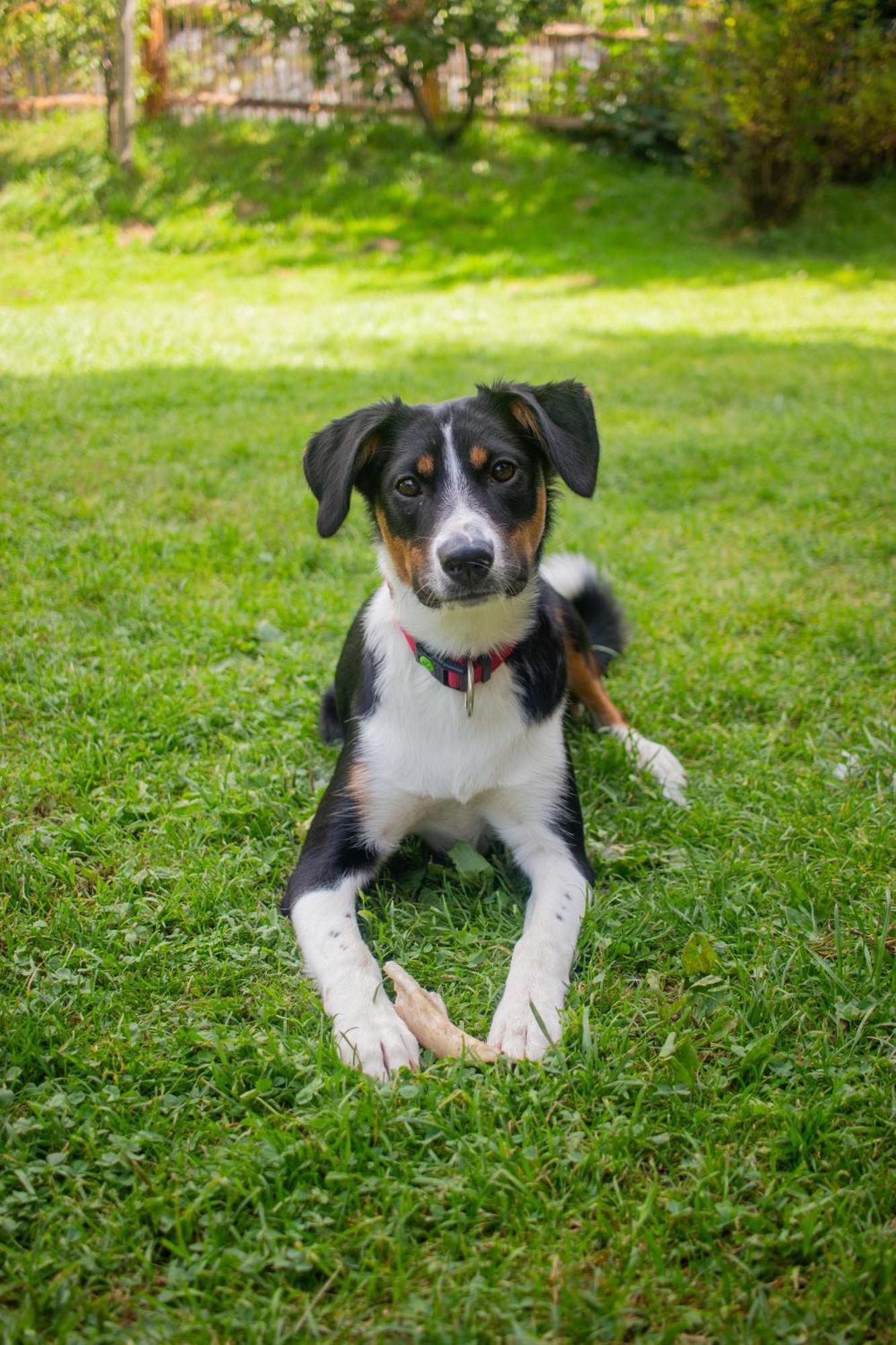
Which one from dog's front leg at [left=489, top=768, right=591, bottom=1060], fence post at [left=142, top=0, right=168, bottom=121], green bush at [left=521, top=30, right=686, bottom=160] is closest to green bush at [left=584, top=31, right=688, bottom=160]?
green bush at [left=521, top=30, right=686, bottom=160]

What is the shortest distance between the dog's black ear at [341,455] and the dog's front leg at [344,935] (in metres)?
0.70

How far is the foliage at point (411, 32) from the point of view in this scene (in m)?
12.0

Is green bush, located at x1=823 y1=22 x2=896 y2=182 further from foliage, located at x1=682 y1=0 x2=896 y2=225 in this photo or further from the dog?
the dog

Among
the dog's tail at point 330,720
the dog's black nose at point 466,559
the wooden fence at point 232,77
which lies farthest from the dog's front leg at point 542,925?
the wooden fence at point 232,77

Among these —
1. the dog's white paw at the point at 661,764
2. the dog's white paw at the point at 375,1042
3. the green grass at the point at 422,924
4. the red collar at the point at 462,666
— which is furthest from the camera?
the dog's white paw at the point at 661,764

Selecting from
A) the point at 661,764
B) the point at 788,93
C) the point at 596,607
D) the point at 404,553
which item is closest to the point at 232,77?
the point at 788,93

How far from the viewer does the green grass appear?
1649 mm

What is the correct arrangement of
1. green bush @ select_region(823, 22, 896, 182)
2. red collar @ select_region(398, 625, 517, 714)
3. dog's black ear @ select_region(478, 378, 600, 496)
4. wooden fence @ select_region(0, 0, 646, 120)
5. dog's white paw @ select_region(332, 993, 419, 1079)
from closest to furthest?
dog's white paw @ select_region(332, 993, 419, 1079)
dog's black ear @ select_region(478, 378, 600, 496)
red collar @ select_region(398, 625, 517, 714)
green bush @ select_region(823, 22, 896, 182)
wooden fence @ select_region(0, 0, 646, 120)

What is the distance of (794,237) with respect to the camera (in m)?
12.1

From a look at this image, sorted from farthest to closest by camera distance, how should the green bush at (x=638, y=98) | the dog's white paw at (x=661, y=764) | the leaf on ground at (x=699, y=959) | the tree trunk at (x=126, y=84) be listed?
the green bush at (x=638, y=98), the tree trunk at (x=126, y=84), the dog's white paw at (x=661, y=764), the leaf on ground at (x=699, y=959)

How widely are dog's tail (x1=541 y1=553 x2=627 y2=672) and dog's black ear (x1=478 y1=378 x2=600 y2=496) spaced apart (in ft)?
3.90

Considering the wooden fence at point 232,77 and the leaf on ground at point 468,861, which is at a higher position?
the wooden fence at point 232,77

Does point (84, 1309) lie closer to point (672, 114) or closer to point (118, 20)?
point (118, 20)

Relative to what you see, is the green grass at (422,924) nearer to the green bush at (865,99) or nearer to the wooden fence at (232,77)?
the green bush at (865,99)
